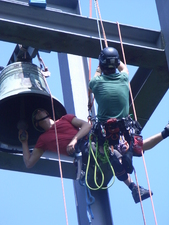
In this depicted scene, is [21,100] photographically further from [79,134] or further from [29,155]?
[79,134]

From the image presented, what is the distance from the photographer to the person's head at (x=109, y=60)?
181 inches

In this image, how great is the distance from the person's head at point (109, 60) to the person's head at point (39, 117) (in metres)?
0.75

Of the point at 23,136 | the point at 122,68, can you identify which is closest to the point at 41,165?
the point at 23,136

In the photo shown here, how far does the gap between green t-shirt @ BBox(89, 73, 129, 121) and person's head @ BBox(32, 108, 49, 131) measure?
→ 2.06 feet

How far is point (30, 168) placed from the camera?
219 inches

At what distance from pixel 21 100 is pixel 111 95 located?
1.15 meters

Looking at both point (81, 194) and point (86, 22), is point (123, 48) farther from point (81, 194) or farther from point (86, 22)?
point (81, 194)

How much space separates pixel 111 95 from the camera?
4605mm

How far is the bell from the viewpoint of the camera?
5047mm

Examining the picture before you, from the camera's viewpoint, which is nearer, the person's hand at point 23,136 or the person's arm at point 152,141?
the person's arm at point 152,141

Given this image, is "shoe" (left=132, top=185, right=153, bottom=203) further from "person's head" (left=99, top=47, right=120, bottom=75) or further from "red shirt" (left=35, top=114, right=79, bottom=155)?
"person's head" (left=99, top=47, right=120, bottom=75)

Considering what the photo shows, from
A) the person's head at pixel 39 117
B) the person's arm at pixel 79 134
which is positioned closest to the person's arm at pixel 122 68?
the person's arm at pixel 79 134

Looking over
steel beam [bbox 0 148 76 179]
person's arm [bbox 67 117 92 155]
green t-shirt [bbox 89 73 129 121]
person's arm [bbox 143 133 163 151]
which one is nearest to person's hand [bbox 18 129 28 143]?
steel beam [bbox 0 148 76 179]

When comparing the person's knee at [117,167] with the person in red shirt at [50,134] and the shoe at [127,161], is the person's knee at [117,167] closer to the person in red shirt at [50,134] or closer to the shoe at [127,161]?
the shoe at [127,161]
